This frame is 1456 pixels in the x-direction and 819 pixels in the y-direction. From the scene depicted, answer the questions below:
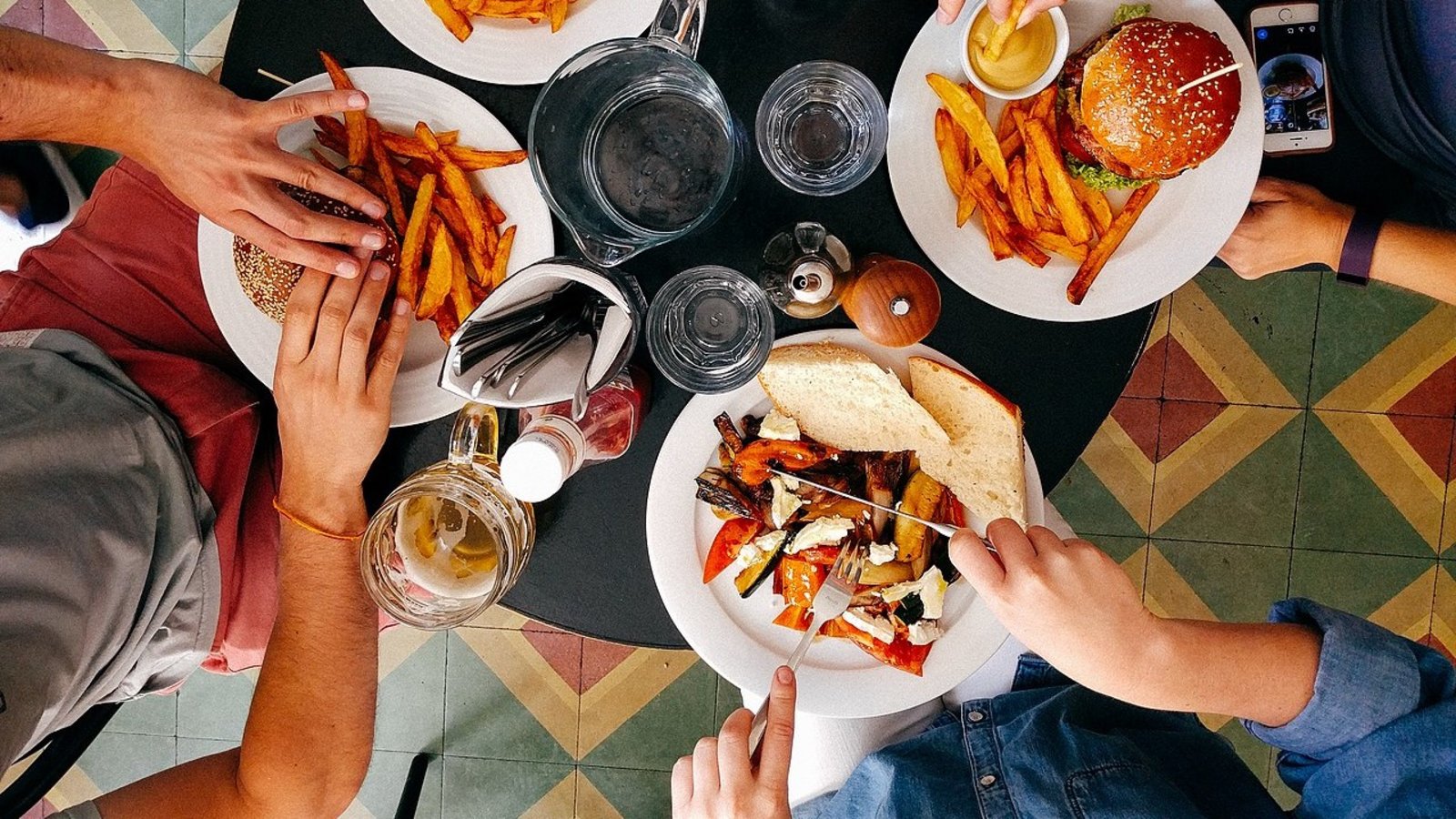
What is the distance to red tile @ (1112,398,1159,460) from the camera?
241 centimetres

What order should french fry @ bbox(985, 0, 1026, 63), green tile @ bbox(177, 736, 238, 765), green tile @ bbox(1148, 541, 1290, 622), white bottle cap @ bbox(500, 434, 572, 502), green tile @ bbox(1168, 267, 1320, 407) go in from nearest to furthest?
white bottle cap @ bbox(500, 434, 572, 502) < french fry @ bbox(985, 0, 1026, 63) < green tile @ bbox(1168, 267, 1320, 407) < green tile @ bbox(1148, 541, 1290, 622) < green tile @ bbox(177, 736, 238, 765)

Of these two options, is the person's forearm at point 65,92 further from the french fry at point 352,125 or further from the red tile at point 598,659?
the red tile at point 598,659

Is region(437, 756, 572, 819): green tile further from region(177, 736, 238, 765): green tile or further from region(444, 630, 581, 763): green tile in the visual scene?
region(177, 736, 238, 765): green tile

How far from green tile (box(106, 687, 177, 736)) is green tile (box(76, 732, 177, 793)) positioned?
17 millimetres

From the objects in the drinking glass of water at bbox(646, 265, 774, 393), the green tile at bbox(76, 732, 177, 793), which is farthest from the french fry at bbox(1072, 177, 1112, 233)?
the green tile at bbox(76, 732, 177, 793)

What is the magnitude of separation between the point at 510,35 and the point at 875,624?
1.01m

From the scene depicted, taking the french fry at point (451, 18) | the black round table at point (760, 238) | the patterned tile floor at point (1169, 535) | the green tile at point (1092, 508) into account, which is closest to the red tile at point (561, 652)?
the patterned tile floor at point (1169, 535)

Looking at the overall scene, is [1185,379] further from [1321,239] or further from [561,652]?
[561,652]

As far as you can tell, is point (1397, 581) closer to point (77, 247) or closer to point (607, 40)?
point (607, 40)

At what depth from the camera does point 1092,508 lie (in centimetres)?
243

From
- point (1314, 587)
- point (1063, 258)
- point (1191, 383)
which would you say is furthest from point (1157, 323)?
point (1063, 258)

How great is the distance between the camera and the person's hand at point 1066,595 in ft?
4.01

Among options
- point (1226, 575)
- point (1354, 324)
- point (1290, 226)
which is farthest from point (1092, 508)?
point (1290, 226)

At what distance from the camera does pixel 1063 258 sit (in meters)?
1.35
